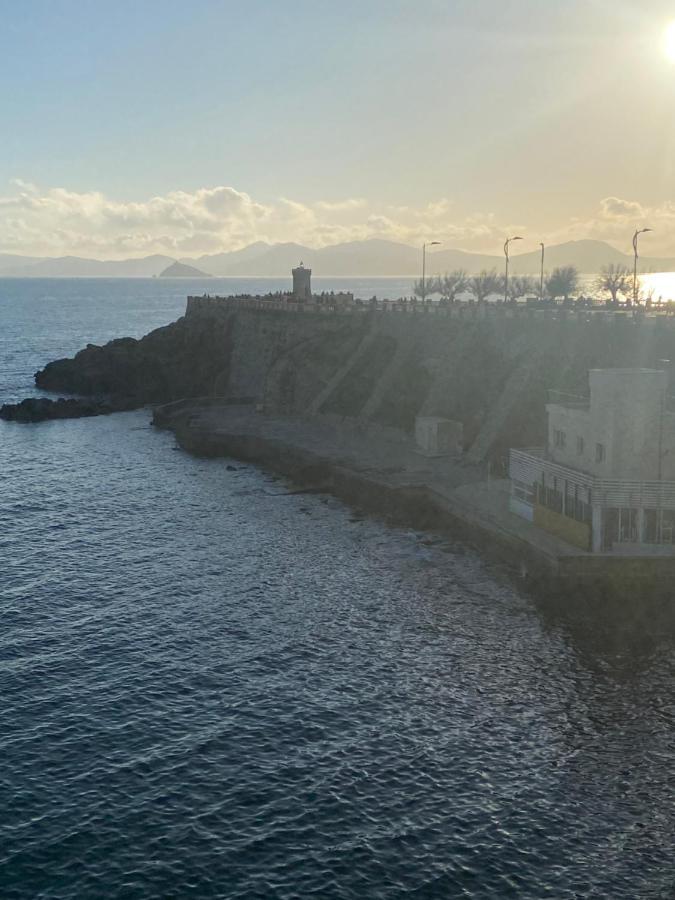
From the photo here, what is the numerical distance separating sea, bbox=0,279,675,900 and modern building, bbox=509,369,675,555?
501 centimetres

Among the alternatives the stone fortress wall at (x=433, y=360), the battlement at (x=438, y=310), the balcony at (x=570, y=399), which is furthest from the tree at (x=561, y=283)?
the balcony at (x=570, y=399)

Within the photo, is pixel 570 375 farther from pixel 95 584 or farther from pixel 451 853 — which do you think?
pixel 451 853

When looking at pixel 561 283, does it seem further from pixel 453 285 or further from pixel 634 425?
pixel 634 425

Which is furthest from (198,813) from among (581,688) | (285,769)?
(581,688)

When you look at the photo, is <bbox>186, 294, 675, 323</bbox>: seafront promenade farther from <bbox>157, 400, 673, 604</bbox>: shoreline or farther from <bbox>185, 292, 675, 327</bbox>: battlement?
<bbox>157, 400, 673, 604</bbox>: shoreline

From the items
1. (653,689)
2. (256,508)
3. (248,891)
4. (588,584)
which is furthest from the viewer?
(256,508)

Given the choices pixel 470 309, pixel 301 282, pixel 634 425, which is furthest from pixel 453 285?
pixel 634 425

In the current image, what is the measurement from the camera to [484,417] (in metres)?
69.2

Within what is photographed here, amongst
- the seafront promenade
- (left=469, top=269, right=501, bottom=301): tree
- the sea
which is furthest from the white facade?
(left=469, top=269, right=501, bottom=301): tree

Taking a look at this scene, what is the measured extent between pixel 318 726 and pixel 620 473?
22.9 m

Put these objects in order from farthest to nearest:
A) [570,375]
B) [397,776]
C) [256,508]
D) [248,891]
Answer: [570,375] → [256,508] → [397,776] → [248,891]

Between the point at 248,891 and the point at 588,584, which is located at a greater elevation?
the point at 588,584

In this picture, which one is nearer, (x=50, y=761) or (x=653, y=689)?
(x=50, y=761)

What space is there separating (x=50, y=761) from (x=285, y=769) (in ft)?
25.7
